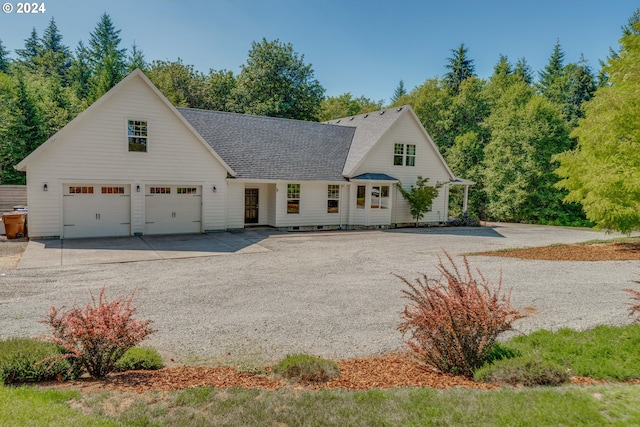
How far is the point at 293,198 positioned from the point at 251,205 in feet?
7.72

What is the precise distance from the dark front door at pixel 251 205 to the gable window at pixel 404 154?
854 centimetres

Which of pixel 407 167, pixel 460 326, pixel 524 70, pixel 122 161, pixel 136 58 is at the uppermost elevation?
pixel 136 58

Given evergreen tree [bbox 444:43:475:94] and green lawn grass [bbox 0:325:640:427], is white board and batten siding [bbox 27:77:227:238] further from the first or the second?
evergreen tree [bbox 444:43:475:94]

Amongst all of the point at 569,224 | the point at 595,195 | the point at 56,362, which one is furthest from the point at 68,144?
the point at 569,224

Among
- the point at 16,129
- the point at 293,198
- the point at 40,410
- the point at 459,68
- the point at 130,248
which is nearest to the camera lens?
the point at 40,410

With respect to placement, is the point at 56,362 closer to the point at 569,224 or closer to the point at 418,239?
the point at 418,239

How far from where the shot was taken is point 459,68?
47.2 m

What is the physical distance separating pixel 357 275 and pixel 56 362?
25.7 ft

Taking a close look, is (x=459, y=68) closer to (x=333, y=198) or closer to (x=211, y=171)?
(x=333, y=198)

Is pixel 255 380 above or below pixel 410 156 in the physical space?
below

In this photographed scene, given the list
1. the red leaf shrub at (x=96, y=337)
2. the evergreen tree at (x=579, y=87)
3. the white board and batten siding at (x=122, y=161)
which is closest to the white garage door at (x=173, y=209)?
the white board and batten siding at (x=122, y=161)

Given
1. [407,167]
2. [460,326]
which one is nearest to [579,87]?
[407,167]

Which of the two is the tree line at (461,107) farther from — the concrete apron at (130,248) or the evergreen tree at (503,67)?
the concrete apron at (130,248)

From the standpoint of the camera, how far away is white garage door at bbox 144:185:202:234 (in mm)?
17562
